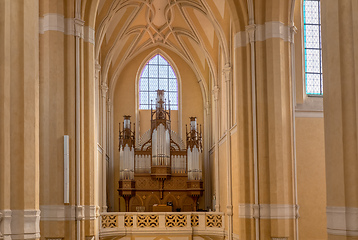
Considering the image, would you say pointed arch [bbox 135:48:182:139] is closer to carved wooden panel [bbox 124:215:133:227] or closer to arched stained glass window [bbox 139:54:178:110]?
arched stained glass window [bbox 139:54:178:110]

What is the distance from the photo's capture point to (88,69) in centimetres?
1506

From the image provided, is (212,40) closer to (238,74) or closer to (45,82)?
(238,74)

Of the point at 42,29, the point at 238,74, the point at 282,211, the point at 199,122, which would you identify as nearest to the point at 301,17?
the point at 238,74

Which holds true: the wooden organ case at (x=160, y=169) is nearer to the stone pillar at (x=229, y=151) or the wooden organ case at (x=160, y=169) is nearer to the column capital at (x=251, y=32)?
the stone pillar at (x=229, y=151)

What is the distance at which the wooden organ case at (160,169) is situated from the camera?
25.2 meters

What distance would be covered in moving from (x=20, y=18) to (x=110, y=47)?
15.9 meters

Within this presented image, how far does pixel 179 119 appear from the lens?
27.4 metres

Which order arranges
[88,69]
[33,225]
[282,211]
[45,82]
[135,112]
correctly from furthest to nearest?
1. [135,112]
2. [88,69]
3. [282,211]
4. [45,82]
5. [33,225]

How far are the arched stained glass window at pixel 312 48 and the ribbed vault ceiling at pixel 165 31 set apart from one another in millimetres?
3169

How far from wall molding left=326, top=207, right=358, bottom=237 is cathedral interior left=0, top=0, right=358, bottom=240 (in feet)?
0.09

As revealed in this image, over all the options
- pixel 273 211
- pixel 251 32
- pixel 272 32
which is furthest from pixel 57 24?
pixel 273 211

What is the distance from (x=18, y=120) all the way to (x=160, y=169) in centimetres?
1770

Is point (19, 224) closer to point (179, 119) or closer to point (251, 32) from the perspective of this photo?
point (251, 32)

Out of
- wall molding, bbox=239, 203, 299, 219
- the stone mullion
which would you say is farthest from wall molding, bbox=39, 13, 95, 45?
wall molding, bbox=239, 203, 299, 219
